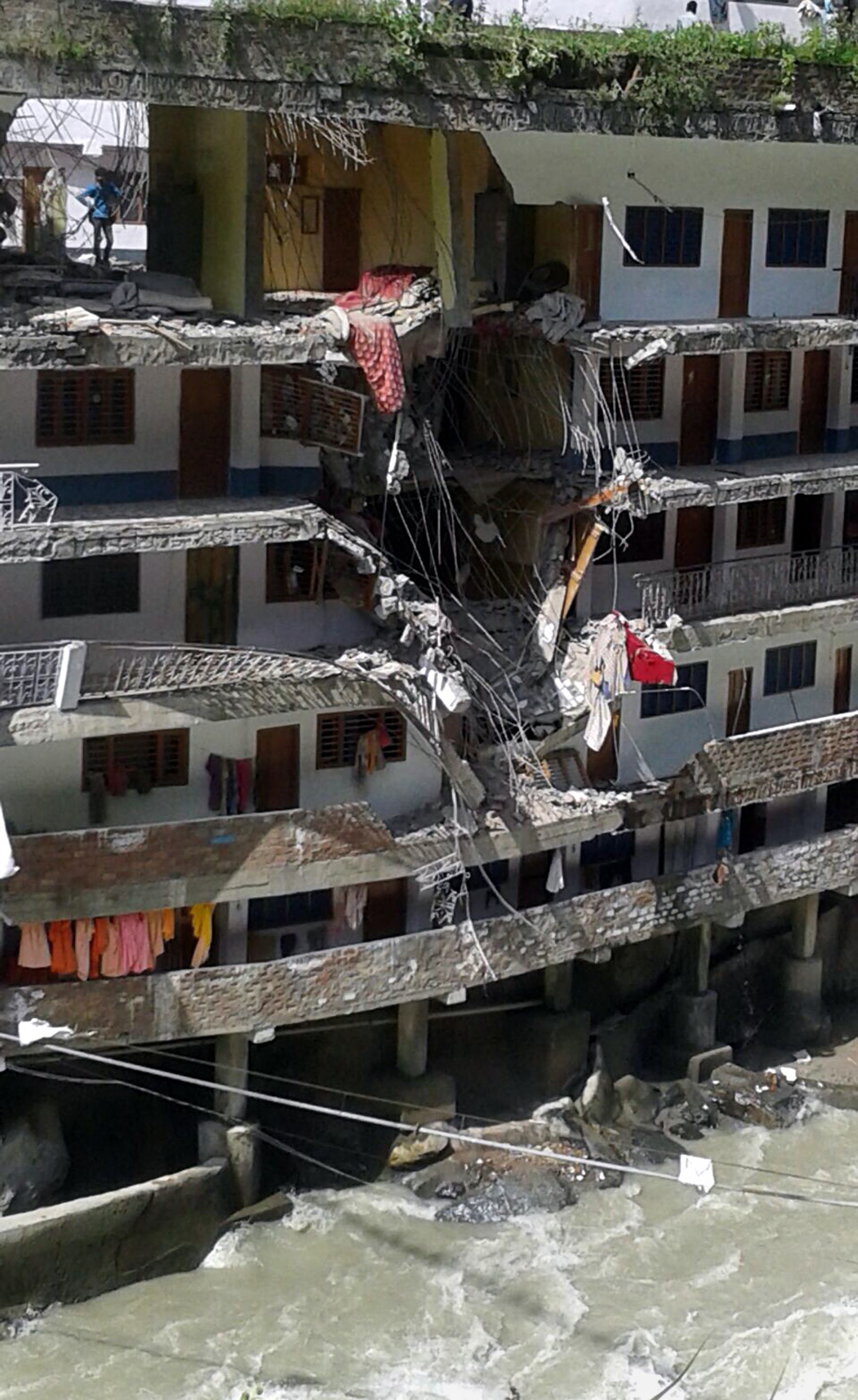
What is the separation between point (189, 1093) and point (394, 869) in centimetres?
374

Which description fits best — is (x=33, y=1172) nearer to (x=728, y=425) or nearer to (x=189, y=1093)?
(x=189, y=1093)

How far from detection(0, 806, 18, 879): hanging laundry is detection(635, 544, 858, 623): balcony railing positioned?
31.1 ft

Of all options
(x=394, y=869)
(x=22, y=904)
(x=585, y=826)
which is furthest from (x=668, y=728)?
(x=22, y=904)

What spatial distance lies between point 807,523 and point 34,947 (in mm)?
13700

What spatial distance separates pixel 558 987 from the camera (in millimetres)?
29203

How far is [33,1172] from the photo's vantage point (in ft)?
80.1

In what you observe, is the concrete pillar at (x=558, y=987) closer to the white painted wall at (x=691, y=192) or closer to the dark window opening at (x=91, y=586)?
the dark window opening at (x=91, y=586)

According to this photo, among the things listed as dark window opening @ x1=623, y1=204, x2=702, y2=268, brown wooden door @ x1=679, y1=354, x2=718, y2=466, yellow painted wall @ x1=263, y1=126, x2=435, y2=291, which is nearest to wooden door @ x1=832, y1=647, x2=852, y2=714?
brown wooden door @ x1=679, y1=354, x2=718, y2=466

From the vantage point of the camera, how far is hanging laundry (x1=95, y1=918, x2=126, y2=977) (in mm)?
24250

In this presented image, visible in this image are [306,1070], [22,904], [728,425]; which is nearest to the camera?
[22,904]

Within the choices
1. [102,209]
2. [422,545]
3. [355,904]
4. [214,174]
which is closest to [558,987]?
[355,904]

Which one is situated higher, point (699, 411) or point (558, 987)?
point (699, 411)

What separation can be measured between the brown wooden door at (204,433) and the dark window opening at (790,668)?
9696 mm

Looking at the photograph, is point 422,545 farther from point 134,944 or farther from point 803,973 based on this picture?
point 803,973
